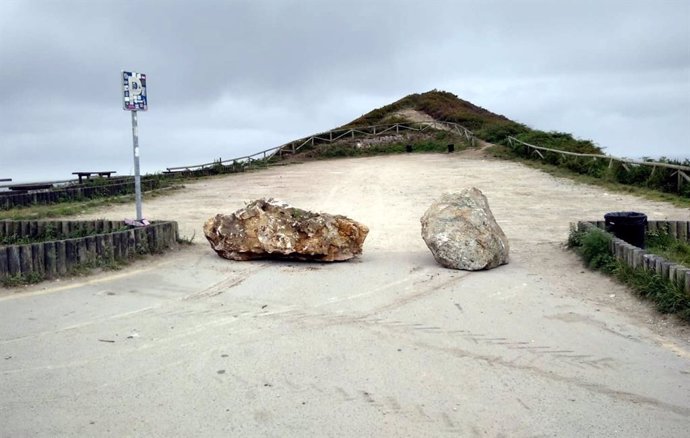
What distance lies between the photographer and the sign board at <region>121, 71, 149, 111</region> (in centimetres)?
995

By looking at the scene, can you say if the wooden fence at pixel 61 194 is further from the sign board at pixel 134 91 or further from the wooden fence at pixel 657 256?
the wooden fence at pixel 657 256

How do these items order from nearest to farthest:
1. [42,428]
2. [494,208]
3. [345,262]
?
[42,428]
[345,262]
[494,208]

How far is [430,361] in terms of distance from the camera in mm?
5391

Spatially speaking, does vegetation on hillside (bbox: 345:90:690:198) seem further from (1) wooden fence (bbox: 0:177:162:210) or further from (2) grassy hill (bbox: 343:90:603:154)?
(1) wooden fence (bbox: 0:177:162:210)

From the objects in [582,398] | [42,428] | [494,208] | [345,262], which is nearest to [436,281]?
[345,262]

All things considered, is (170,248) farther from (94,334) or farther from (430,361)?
(430,361)

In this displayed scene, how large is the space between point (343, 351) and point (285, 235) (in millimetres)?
3763

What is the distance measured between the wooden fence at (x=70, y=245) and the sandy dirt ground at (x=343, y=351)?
30 centimetres

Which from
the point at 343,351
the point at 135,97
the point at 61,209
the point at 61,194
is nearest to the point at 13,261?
the point at 135,97

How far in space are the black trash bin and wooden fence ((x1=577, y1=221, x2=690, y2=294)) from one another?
0.40 m

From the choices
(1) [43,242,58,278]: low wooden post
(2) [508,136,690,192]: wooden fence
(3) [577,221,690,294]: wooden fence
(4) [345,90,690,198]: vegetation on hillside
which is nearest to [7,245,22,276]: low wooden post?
(1) [43,242,58,278]: low wooden post

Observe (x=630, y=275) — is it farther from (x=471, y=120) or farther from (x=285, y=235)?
(x=471, y=120)

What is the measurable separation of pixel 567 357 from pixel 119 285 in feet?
16.7

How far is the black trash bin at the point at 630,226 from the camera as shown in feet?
29.5
